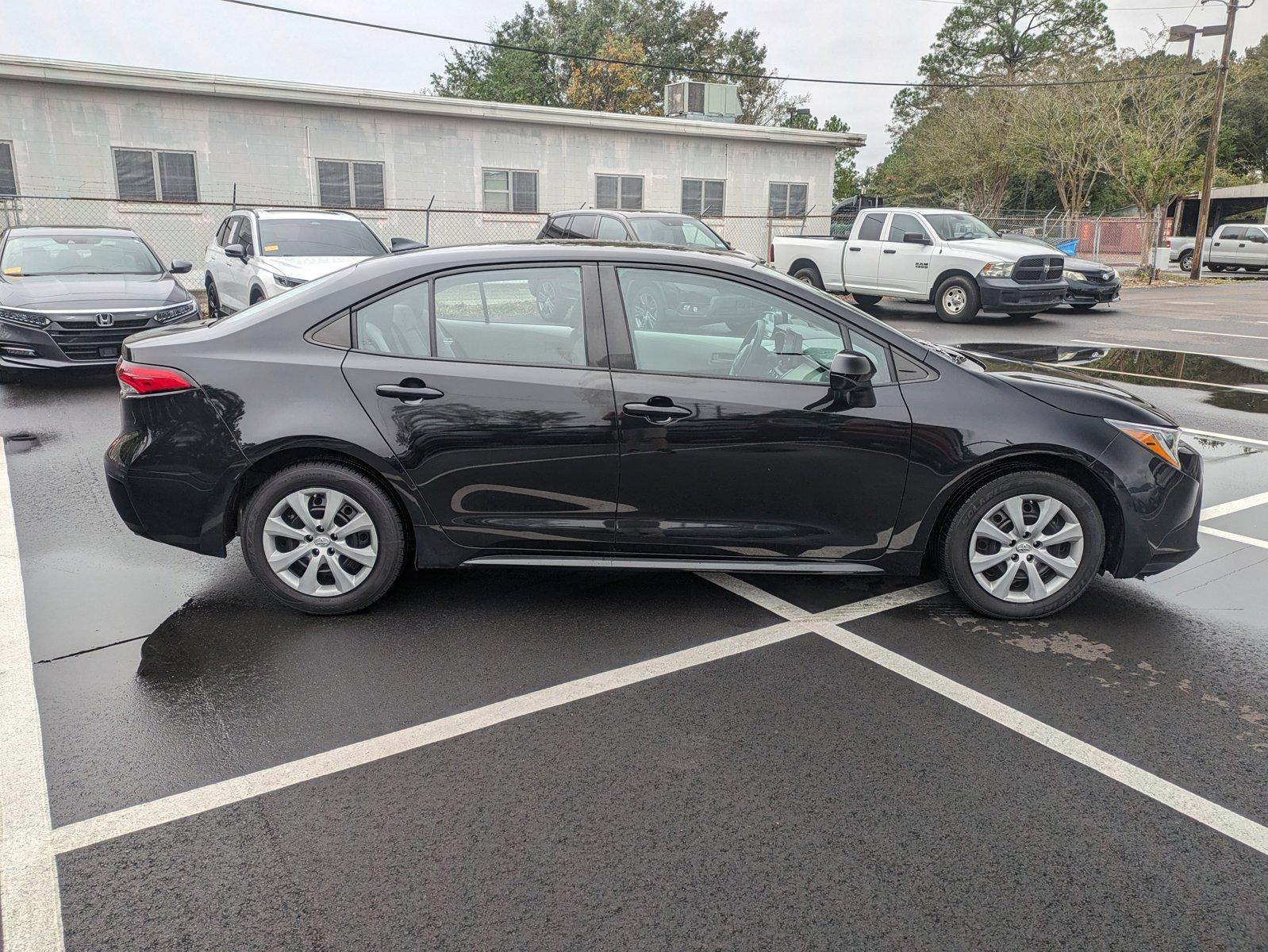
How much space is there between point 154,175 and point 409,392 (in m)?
19.1

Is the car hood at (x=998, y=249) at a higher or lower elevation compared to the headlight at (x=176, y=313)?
higher

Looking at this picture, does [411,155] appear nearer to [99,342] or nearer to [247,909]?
[99,342]

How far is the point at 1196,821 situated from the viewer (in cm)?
299

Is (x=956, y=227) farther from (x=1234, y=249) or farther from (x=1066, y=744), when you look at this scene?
(x=1234, y=249)

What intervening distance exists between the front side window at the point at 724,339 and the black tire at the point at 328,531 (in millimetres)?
1309

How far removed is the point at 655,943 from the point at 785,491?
223cm

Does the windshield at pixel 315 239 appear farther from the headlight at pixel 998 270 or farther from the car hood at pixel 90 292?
the headlight at pixel 998 270

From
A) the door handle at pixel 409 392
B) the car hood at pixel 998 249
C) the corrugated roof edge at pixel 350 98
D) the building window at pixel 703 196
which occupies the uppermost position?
the corrugated roof edge at pixel 350 98

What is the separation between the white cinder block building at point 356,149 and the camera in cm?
1912

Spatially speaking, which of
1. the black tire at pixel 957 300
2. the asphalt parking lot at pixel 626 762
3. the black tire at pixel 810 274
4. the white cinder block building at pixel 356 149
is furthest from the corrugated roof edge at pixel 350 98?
the asphalt parking lot at pixel 626 762

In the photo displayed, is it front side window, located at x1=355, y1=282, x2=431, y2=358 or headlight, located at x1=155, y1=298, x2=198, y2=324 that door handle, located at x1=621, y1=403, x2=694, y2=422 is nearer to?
front side window, located at x1=355, y1=282, x2=431, y2=358

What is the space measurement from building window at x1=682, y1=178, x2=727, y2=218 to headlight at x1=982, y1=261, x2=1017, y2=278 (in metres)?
10.7

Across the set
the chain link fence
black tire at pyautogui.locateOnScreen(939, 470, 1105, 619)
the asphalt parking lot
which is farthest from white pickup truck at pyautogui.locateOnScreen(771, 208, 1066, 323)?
black tire at pyautogui.locateOnScreen(939, 470, 1105, 619)

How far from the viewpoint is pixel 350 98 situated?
69.1 ft
